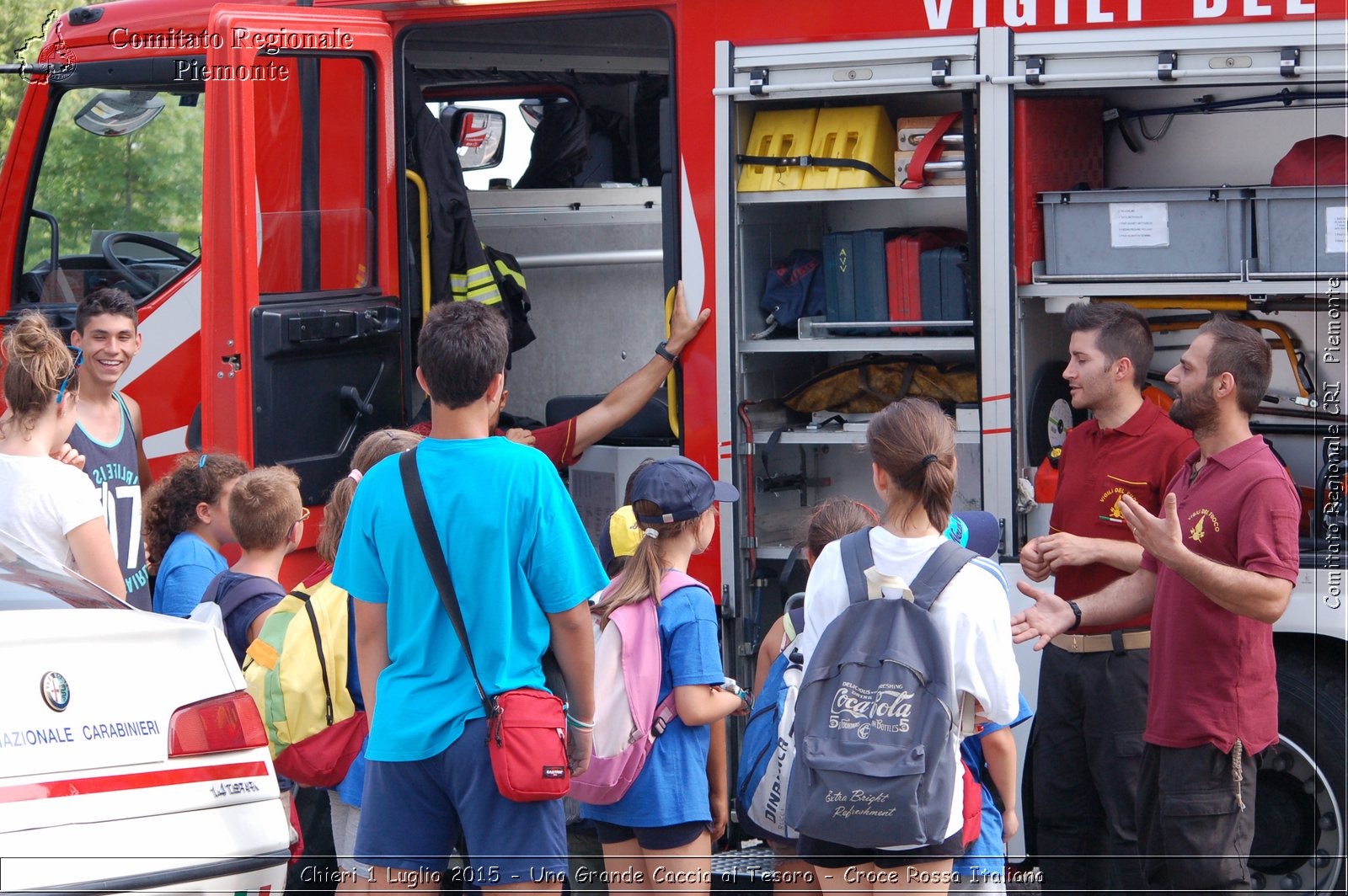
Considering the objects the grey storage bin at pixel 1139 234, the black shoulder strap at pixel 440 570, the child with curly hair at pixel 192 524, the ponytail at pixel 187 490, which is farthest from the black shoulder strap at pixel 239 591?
the grey storage bin at pixel 1139 234

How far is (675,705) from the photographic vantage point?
3.38 metres

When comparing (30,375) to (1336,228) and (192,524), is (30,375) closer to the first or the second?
(192,524)

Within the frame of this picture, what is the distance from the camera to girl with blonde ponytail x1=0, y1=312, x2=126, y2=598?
12.4 feet

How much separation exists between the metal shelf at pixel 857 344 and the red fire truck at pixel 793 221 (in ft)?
0.05

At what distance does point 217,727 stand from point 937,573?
1.52 m

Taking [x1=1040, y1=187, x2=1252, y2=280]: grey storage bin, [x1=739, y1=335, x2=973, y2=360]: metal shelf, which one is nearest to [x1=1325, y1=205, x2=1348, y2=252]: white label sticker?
[x1=1040, y1=187, x2=1252, y2=280]: grey storage bin

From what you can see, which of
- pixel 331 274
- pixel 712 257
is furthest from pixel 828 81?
pixel 331 274

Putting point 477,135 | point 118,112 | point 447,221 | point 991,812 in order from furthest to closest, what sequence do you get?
1. point 477,135
2. point 118,112
3. point 447,221
4. point 991,812

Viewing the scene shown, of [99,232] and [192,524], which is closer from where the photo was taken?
[192,524]

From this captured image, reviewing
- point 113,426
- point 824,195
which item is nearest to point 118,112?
point 113,426

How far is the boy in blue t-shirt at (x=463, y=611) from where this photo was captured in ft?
9.54

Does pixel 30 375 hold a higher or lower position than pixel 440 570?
higher

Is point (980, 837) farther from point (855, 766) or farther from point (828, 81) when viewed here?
point (828, 81)

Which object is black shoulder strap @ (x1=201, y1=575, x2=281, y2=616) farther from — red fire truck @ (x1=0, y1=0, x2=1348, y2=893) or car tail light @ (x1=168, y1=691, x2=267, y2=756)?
red fire truck @ (x1=0, y1=0, x2=1348, y2=893)
